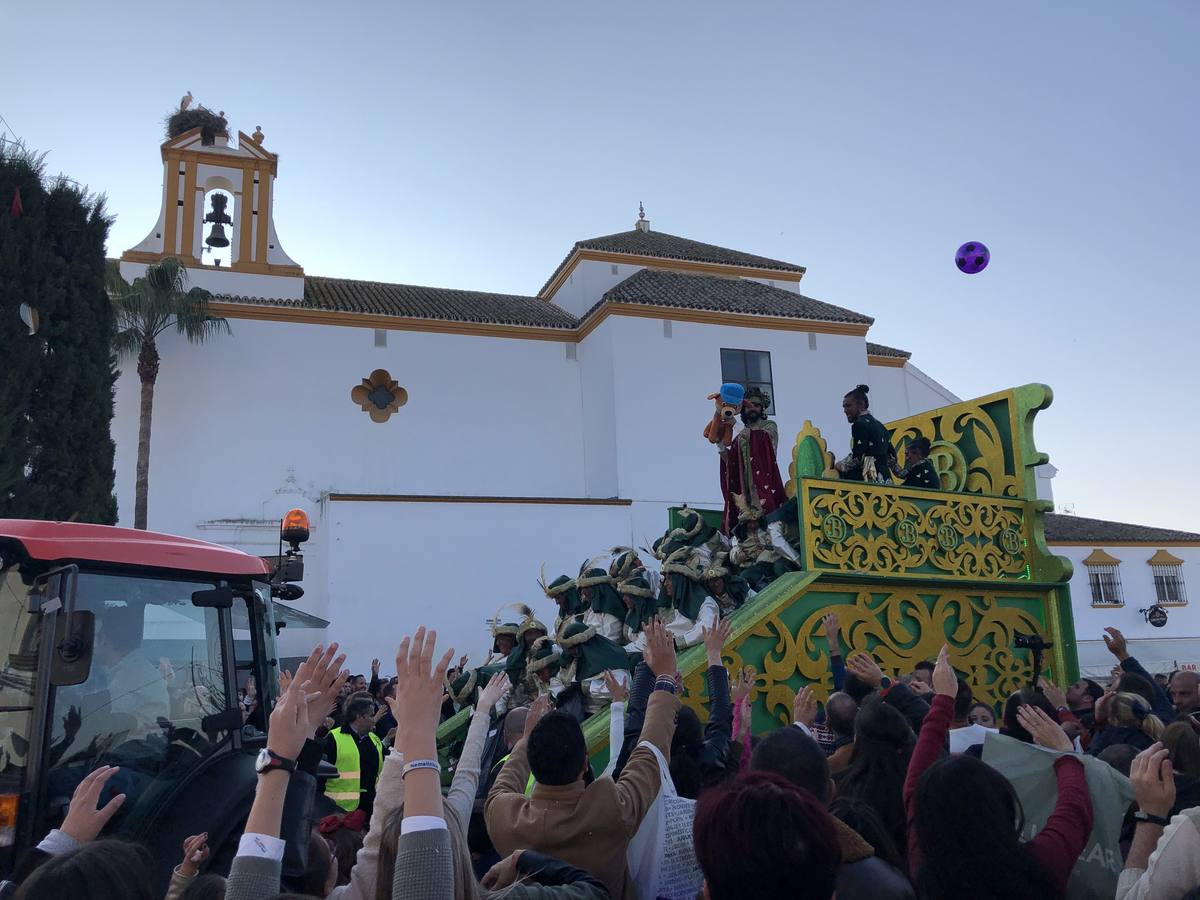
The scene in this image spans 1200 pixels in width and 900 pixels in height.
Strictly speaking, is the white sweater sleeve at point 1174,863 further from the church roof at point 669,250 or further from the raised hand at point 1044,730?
the church roof at point 669,250

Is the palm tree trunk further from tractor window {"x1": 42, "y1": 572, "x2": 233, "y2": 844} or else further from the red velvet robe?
tractor window {"x1": 42, "y1": 572, "x2": 233, "y2": 844}

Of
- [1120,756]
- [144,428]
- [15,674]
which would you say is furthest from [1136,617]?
[15,674]

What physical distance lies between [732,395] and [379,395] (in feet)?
46.6

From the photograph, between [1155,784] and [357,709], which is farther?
[357,709]

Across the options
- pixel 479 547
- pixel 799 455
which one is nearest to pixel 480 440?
pixel 479 547

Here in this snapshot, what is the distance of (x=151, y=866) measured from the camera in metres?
2.53

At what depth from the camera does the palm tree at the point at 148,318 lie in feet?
64.7

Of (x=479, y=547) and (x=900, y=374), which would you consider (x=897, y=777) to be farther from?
(x=900, y=374)

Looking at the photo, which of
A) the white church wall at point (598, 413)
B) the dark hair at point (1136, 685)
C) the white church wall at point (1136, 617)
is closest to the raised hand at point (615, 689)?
the dark hair at point (1136, 685)

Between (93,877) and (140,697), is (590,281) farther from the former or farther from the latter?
(93,877)

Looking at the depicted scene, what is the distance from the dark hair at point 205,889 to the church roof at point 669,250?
2405 cm

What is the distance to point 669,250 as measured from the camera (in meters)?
27.7

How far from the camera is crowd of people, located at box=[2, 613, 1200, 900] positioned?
2.16m

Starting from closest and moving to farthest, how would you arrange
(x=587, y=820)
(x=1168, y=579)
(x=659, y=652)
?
(x=587, y=820), (x=659, y=652), (x=1168, y=579)
